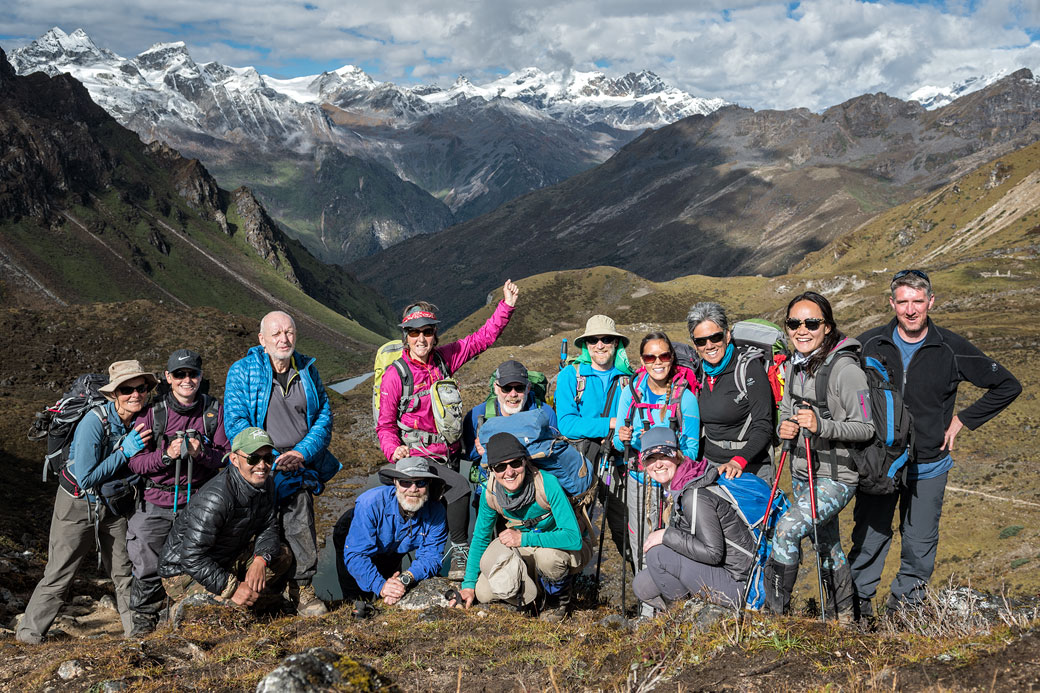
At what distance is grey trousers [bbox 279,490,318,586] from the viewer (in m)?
9.40

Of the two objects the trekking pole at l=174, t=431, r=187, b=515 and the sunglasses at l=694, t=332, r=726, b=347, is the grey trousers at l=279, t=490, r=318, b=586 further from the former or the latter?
the sunglasses at l=694, t=332, r=726, b=347

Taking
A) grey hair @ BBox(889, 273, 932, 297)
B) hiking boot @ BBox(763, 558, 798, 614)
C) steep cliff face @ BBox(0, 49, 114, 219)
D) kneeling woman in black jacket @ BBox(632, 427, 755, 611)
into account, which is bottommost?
hiking boot @ BBox(763, 558, 798, 614)

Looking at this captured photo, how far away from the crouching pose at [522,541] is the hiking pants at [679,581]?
1209 millimetres

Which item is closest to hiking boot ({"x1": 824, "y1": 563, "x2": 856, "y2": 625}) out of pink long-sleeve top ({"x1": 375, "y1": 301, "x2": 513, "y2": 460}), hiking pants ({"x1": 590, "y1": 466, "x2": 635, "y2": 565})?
hiking pants ({"x1": 590, "y1": 466, "x2": 635, "y2": 565})

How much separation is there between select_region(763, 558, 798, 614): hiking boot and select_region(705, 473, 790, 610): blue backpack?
0.12 meters

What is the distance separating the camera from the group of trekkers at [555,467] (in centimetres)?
766

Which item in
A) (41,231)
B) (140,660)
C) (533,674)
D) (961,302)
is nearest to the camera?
(533,674)

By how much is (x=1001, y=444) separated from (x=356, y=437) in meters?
46.3

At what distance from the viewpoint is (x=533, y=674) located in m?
6.56

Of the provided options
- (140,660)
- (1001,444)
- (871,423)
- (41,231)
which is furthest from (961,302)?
(41,231)

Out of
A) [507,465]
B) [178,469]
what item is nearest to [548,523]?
[507,465]

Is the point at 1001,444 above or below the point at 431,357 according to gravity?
below

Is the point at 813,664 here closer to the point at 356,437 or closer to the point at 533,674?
the point at 533,674

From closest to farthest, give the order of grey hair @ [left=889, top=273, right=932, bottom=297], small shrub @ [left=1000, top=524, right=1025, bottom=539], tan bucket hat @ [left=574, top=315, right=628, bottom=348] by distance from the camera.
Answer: grey hair @ [left=889, top=273, right=932, bottom=297] < tan bucket hat @ [left=574, top=315, right=628, bottom=348] < small shrub @ [left=1000, top=524, right=1025, bottom=539]
